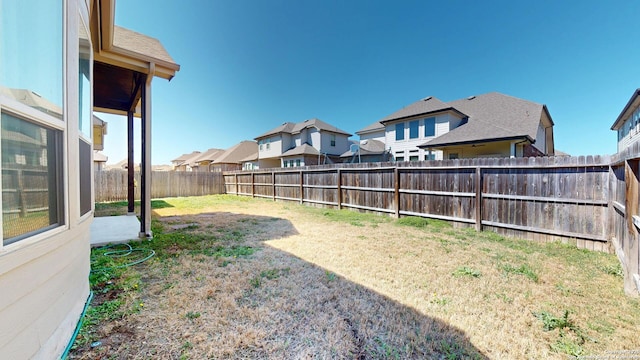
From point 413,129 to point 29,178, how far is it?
17.0 metres

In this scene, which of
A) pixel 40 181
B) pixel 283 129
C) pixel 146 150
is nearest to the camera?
pixel 40 181

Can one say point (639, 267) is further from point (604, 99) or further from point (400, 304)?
point (604, 99)

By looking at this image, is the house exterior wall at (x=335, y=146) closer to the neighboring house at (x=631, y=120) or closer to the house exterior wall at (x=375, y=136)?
the house exterior wall at (x=375, y=136)

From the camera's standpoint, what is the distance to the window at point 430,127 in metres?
14.9

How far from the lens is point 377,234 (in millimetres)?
5562

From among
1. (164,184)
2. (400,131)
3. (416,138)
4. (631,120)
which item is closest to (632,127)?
(631,120)

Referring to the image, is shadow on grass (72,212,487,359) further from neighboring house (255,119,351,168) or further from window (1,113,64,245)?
neighboring house (255,119,351,168)

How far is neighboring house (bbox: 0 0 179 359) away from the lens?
125 cm

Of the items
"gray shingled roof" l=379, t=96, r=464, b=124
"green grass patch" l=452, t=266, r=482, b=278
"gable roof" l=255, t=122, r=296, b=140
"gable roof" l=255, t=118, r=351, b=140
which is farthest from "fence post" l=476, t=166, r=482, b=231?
"gable roof" l=255, t=122, r=296, b=140

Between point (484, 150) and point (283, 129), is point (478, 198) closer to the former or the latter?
point (484, 150)

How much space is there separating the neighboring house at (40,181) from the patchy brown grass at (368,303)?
1.51ft

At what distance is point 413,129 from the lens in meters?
16.0

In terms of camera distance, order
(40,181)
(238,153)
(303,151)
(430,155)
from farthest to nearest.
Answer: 1. (238,153)
2. (303,151)
3. (430,155)
4. (40,181)

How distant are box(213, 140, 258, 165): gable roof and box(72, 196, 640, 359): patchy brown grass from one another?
26889 millimetres
